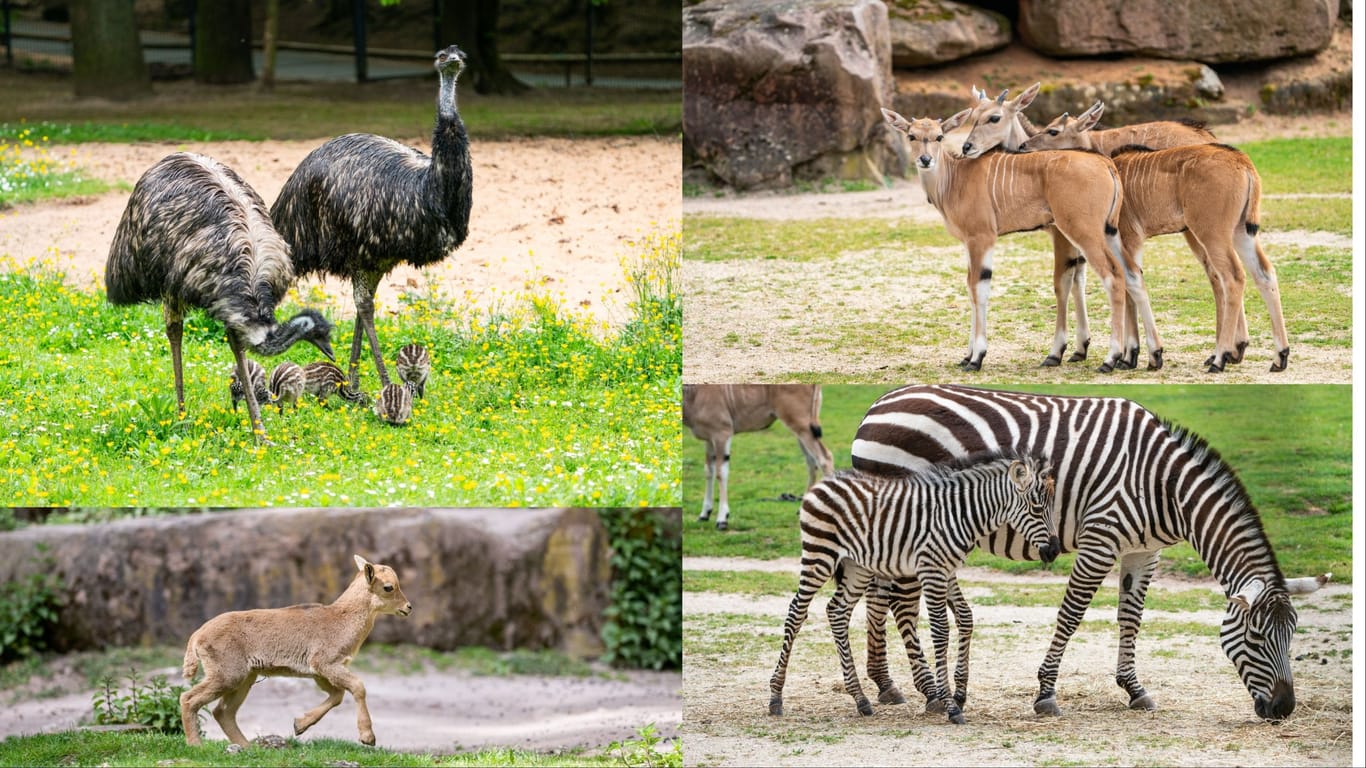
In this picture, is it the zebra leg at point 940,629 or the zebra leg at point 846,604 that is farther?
the zebra leg at point 846,604

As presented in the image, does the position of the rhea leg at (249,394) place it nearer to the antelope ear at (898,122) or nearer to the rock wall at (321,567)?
the rock wall at (321,567)

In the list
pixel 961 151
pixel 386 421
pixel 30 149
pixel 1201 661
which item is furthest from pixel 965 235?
pixel 30 149

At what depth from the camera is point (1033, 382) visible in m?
7.86

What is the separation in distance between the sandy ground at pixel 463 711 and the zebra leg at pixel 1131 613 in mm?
2953

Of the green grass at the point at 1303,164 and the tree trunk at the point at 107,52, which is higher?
the tree trunk at the point at 107,52

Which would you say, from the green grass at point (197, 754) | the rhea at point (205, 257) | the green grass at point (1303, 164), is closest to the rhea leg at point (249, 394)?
the rhea at point (205, 257)

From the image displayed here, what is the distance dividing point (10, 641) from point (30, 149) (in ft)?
10.3

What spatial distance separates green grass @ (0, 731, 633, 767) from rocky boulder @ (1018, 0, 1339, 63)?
11477mm

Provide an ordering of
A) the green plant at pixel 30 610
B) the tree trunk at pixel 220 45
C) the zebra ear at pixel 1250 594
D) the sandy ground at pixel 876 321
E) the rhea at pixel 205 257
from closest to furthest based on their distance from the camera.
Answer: the zebra ear at pixel 1250 594
the rhea at pixel 205 257
the sandy ground at pixel 876 321
the green plant at pixel 30 610
the tree trunk at pixel 220 45

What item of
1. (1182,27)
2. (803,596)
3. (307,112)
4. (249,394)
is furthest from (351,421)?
(1182,27)

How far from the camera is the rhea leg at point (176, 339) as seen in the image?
24.4 ft

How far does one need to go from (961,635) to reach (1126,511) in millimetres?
837

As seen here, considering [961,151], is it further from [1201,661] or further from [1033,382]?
[1201,661]

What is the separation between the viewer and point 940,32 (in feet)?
54.3
